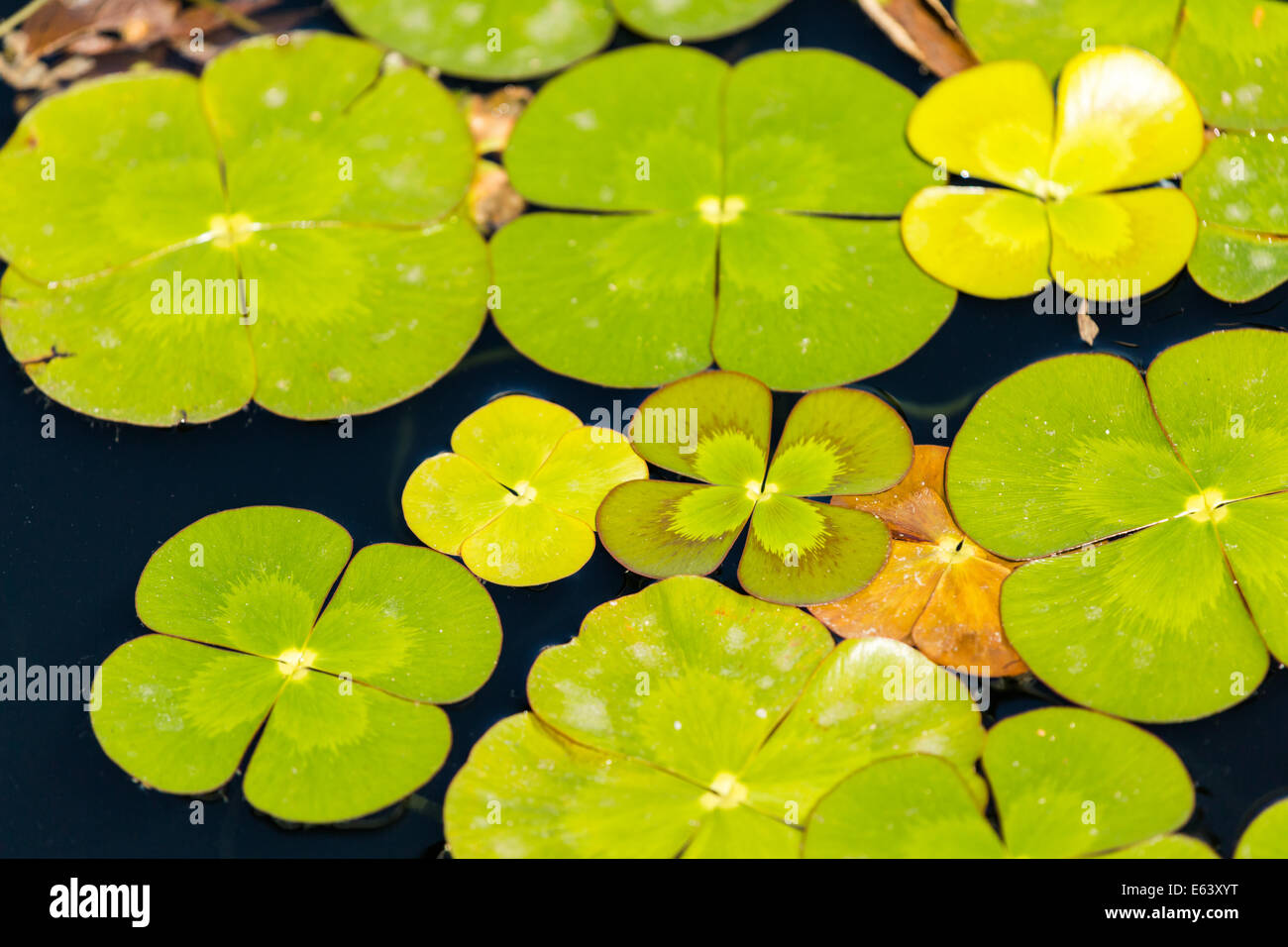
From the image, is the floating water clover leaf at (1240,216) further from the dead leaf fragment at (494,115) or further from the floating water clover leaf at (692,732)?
the dead leaf fragment at (494,115)

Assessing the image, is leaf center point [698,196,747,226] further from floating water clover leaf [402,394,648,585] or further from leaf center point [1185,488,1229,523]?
leaf center point [1185,488,1229,523]

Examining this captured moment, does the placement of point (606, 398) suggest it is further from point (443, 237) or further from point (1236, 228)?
point (1236, 228)

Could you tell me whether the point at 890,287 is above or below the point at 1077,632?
above

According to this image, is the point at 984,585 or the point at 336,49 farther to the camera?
the point at 336,49
